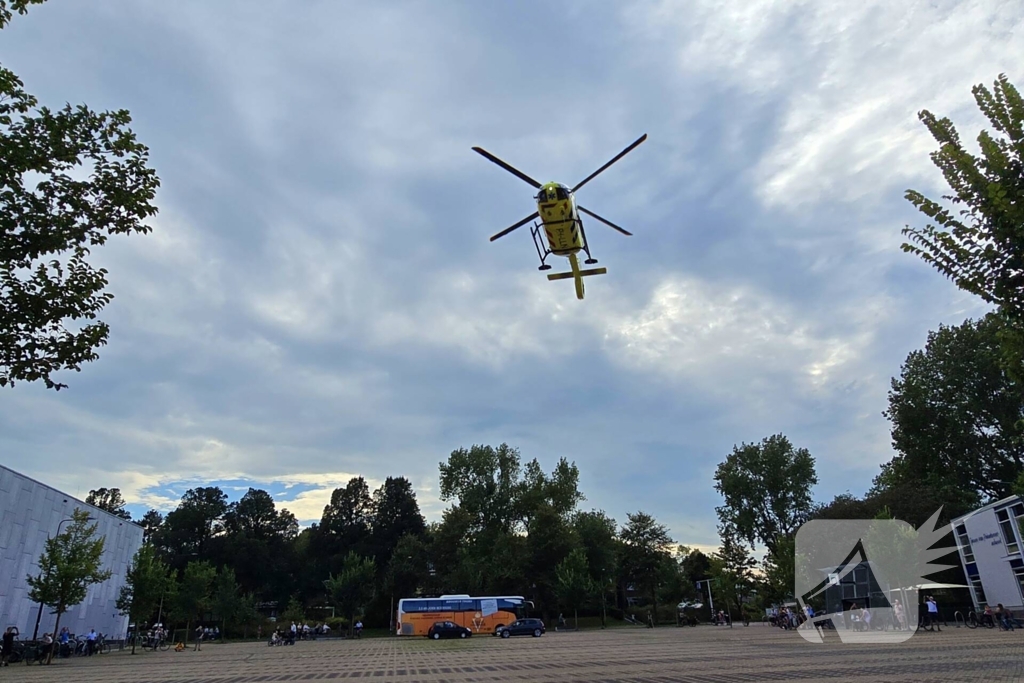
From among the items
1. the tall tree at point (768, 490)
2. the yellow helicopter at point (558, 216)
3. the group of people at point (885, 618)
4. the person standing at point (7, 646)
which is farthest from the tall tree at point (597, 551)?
the yellow helicopter at point (558, 216)

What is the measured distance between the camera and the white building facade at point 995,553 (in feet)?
112

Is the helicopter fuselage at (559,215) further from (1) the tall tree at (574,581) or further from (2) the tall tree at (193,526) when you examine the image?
(2) the tall tree at (193,526)

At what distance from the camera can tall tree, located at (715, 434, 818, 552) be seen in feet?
214

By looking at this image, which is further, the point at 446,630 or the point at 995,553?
the point at 446,630

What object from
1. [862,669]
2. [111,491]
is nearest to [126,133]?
[862,669]

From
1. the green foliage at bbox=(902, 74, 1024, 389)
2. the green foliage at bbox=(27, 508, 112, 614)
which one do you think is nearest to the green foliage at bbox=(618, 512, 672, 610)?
the green foliage at bbox=(27, 508, 112, 614)

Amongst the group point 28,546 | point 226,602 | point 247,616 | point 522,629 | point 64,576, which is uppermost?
point 28,546

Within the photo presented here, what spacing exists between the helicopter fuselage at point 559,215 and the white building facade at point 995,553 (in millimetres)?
30402

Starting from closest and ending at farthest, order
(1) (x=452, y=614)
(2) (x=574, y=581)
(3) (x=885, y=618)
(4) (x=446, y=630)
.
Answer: (3) (x=885, y=618) < (4) (x=446, y=630) < (1) (x=452, y=614) < (2) (x=574, y=581)

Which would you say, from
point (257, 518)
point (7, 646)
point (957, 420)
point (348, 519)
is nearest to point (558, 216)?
point (7, 646)

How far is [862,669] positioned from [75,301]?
623 inches

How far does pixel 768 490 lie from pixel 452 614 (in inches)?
1507

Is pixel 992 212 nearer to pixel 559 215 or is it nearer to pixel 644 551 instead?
pixel 559 215

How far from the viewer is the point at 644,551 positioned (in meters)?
79.0
